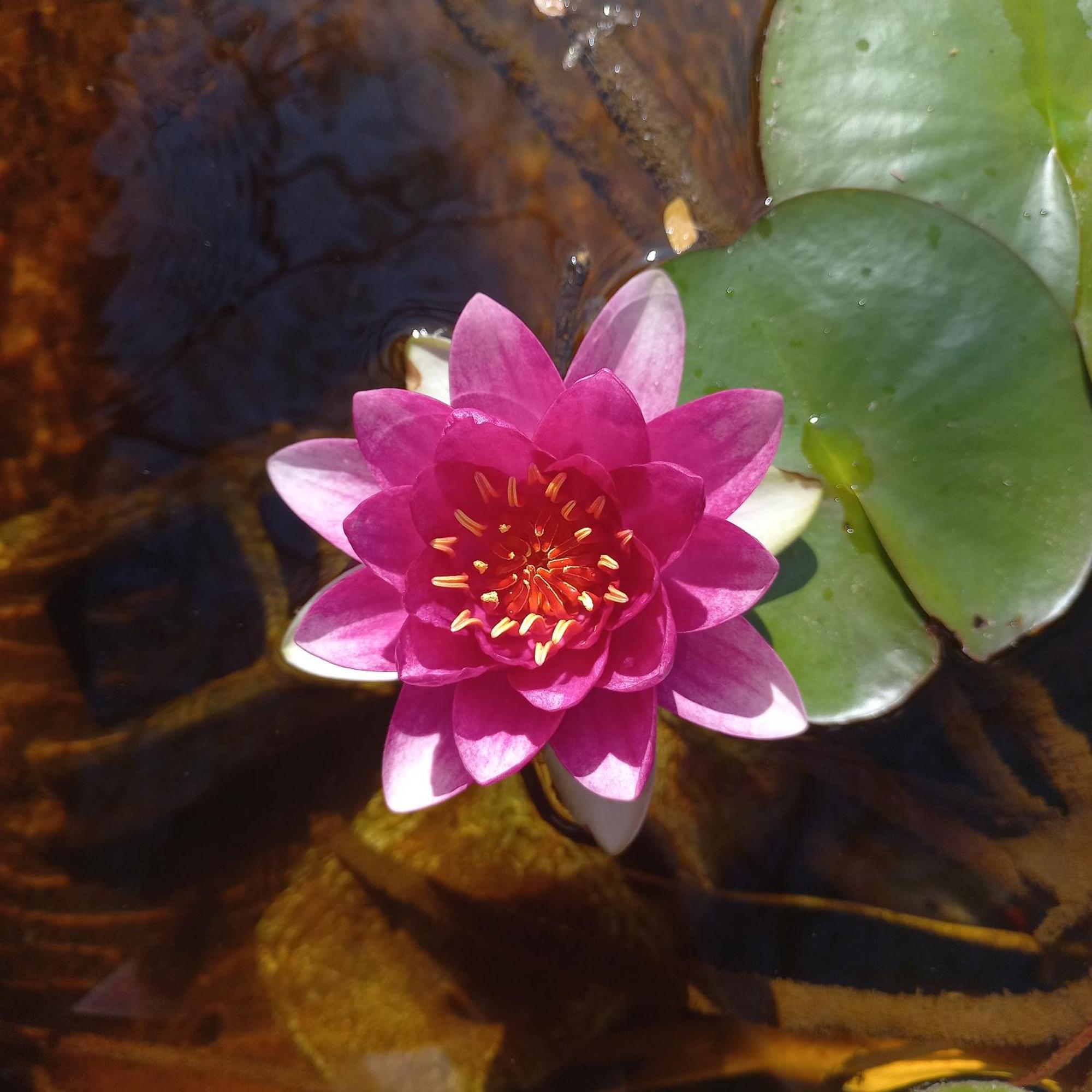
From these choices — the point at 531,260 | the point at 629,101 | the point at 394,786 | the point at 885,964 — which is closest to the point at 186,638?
the point at 394,786

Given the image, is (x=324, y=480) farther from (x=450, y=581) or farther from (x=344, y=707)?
(x=344, y=707)

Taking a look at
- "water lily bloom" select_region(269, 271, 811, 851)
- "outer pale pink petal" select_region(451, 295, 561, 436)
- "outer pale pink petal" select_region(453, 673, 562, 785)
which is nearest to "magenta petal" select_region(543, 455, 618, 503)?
"water lily bloom" select_region(269, 271, 811, 851)

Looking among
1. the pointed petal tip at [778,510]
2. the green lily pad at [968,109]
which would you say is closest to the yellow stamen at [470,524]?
the pointed petal tip at [778,510]

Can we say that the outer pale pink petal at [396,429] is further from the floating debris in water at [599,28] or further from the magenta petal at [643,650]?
the floating debris in water at [599,28]

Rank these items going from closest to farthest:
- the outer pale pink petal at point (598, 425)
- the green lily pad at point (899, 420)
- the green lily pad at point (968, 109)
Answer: the outer pale pink petal at point (598, 425) < the green lily pad at point (899, 420) < the green lily pad at point (968, 109)

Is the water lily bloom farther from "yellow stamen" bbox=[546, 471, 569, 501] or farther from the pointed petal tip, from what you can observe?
the pointed petal tip
